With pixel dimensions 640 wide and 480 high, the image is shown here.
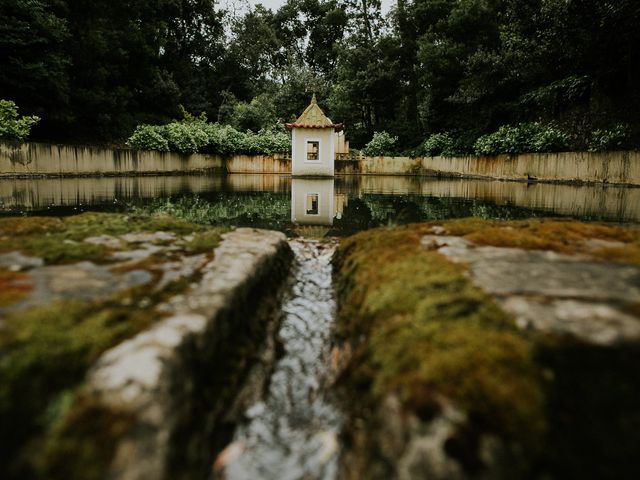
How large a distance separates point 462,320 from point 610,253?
4.55ft

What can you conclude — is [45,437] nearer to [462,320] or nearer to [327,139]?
[462,320]

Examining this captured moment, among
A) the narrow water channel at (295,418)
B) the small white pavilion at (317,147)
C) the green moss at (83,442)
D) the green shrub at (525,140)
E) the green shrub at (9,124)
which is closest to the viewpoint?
the green moss at (83,442)

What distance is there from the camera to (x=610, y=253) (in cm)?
230

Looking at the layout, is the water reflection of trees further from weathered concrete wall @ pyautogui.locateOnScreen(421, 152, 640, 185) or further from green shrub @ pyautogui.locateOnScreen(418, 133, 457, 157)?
green shrub @ pyautogui.locateOnScreen(418, 133, 457, 157)

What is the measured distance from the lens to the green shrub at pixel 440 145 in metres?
22.9

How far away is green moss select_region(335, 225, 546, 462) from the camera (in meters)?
1.14

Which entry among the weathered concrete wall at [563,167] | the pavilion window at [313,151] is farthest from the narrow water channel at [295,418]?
the pavilion window at [313,151]

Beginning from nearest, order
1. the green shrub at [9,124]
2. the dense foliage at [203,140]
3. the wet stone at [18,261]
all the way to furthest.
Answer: the wet stone at [18,261], the green shrub at [9,124], the dense foliage at [203,140]

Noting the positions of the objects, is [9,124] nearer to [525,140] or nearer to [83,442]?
[83,442]

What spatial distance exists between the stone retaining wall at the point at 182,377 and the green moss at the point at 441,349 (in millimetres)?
544

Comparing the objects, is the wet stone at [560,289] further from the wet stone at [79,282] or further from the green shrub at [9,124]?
the green shrub at [9,124]

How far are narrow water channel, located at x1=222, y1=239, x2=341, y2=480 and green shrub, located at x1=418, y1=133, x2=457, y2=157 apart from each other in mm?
22005

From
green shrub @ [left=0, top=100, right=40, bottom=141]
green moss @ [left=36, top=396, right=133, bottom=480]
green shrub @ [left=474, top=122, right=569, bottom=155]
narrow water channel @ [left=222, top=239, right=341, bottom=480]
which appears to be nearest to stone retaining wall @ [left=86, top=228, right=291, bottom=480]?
green moss @ [left=36, top=396, right=133, bottom=480]

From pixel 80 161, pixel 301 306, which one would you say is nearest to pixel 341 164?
pixel 80 161
